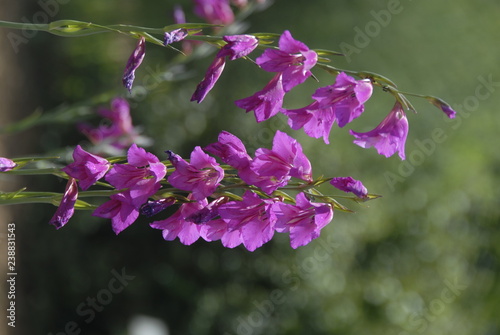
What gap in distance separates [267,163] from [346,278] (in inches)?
102

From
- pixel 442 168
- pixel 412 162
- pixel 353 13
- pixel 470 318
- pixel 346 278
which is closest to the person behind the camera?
pixel 346 278

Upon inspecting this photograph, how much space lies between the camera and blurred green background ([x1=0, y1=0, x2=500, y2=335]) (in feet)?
10.6

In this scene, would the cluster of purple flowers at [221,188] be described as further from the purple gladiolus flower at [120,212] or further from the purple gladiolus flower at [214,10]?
the purple gladiolus flower at [214,10]

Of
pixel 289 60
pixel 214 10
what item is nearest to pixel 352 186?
pixel 289 60

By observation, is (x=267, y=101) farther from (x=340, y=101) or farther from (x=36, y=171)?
(x=36, y=171)

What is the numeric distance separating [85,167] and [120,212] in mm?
72

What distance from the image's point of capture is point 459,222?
3723 millimetres

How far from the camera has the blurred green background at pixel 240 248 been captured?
10.6 feet

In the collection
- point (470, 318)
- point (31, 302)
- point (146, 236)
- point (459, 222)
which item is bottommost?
point (31, 302)

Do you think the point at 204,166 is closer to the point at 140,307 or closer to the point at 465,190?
the point at 140,307

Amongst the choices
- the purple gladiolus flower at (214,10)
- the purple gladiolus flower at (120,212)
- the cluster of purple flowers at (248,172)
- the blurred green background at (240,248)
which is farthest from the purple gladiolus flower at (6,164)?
the blurred green background at (240,248)

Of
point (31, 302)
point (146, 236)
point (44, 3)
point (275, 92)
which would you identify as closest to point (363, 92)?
point (275, 92)

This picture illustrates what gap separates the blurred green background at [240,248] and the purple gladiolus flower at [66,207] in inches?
70.5

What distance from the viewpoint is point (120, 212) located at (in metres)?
0.85
